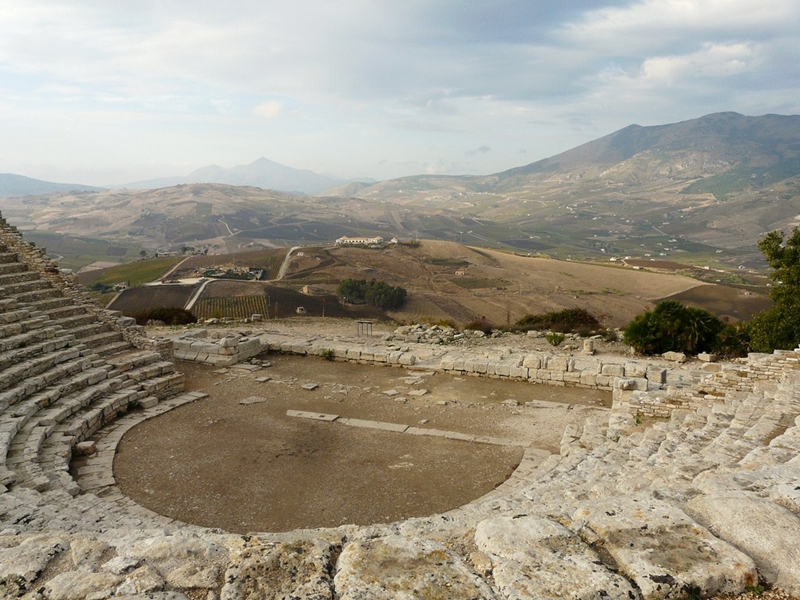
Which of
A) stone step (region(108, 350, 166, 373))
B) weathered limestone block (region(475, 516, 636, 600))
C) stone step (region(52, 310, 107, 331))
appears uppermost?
weathered limestone block (region(475, 516, 636, 600))

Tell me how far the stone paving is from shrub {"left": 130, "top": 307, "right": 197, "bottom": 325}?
29.1 feet

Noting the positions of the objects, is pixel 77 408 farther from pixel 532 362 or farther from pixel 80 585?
pixel 532 362

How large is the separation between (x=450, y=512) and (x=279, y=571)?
4.54m

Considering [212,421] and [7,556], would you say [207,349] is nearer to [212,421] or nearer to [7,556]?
[212,421]

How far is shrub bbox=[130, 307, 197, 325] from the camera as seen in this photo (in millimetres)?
23234

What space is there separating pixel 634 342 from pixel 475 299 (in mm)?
33220

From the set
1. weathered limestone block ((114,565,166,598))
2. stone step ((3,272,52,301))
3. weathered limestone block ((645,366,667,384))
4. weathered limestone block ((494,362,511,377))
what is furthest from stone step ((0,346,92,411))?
weathered limestone block ((645,366,667,384))

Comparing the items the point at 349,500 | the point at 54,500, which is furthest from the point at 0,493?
the point at 349,500

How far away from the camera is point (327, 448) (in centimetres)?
1012

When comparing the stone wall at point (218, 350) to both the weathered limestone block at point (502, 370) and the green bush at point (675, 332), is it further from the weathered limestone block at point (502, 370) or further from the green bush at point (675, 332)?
the green bush at point (675, 332)

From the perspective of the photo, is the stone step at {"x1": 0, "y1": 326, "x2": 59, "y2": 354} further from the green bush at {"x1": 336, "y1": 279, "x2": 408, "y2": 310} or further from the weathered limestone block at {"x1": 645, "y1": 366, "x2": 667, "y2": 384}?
the green bush at {"x1": 336, "y1": 279, "x2": 408, "y2": 310}

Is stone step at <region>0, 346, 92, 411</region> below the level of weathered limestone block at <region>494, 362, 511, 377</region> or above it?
above

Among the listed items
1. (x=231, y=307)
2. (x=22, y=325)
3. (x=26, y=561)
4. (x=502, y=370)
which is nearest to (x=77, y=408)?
(x=22, y=325)

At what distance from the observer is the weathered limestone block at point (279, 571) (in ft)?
10.4
